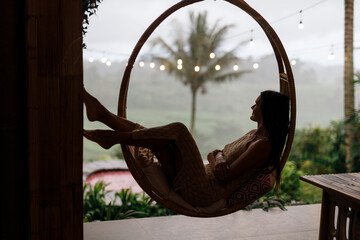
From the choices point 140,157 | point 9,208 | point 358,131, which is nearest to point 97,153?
point 358,131

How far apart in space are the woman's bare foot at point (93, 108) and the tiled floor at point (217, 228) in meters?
1.34

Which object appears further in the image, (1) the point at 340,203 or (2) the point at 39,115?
(1) the point at 340,203

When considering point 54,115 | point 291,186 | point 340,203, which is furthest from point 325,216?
point 291,186

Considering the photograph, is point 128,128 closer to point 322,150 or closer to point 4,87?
point 4,87

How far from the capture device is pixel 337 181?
266cm

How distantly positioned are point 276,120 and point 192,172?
1.97 ft

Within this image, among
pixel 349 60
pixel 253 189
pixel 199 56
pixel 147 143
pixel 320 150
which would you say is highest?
pixel 199 56

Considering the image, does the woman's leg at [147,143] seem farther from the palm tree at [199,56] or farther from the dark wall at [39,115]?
the palm tree at [199,56]

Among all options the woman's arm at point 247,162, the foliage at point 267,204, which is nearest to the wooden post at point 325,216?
the woman's arm at point 247,162

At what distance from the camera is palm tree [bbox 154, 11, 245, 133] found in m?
12.1

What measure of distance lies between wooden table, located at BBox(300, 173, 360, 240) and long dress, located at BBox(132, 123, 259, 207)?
53 centimetres

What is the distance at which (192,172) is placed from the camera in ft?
7.70

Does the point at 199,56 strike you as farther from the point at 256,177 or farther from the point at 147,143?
the point at 147,143

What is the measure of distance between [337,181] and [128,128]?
1412 millimetres
